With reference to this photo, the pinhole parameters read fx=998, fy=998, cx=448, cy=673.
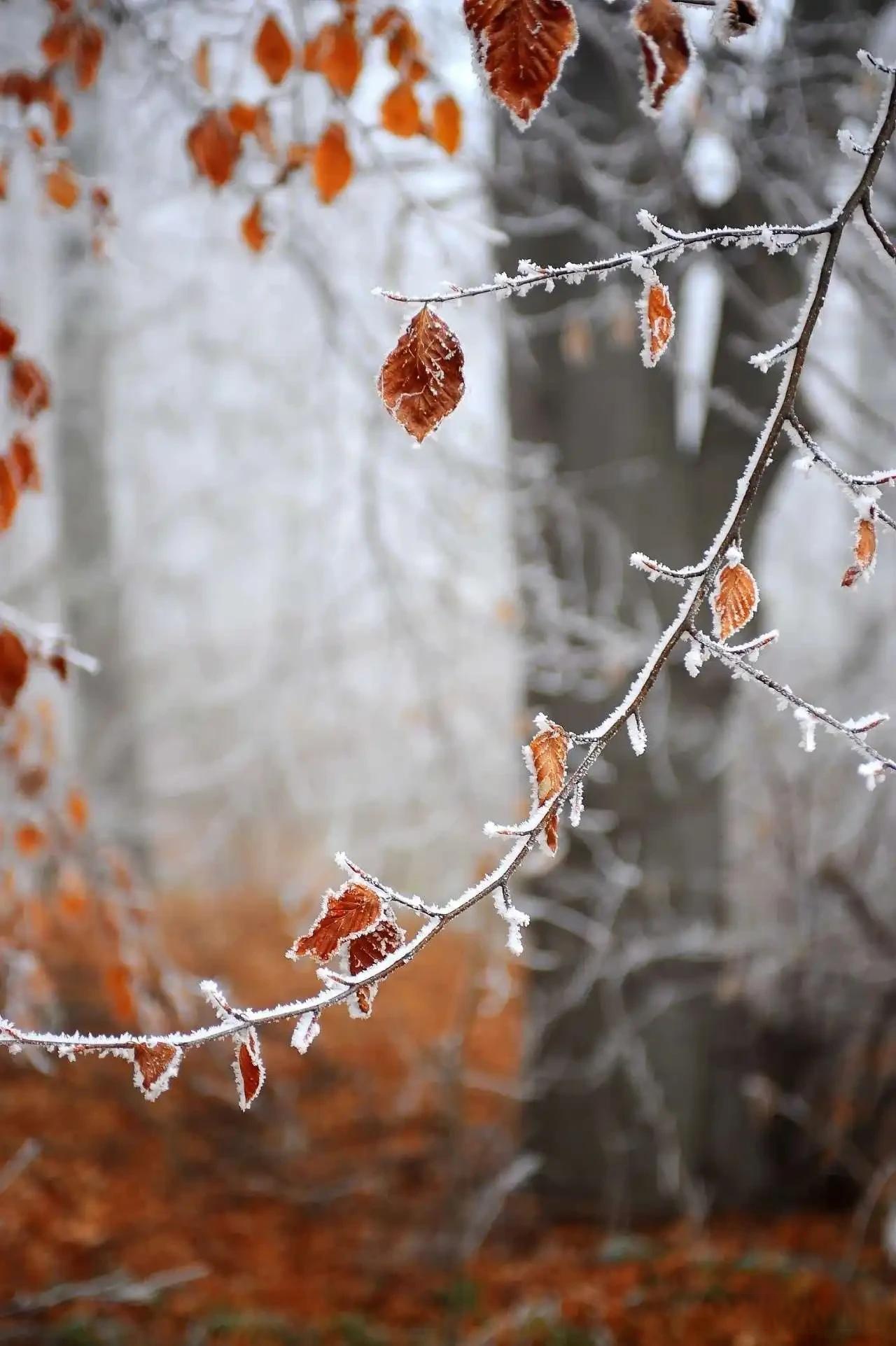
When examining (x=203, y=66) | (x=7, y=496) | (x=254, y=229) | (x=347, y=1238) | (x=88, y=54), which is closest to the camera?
(x=7, y=496)

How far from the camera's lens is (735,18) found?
84cm

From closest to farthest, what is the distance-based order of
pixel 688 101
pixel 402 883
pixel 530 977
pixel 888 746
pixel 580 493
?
1. pixel 688 101
2. pixel 580 493
3. pixel 530 977
4. pixel 888 746
5. pixel 402 883

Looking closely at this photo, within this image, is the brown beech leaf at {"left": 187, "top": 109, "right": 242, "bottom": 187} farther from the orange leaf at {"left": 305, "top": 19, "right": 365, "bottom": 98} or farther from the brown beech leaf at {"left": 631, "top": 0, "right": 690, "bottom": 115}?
the brown beech leaf at {"left": 631, "top": 0, "right": 690, "bottom": 115}

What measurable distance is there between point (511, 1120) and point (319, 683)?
3.79m

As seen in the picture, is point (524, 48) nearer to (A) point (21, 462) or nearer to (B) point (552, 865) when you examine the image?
(A) point (21, 462)

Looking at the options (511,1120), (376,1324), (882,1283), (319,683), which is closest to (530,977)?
(511,1120)

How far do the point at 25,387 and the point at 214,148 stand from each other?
537 mm

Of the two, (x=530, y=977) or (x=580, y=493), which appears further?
(x=530, y=977)

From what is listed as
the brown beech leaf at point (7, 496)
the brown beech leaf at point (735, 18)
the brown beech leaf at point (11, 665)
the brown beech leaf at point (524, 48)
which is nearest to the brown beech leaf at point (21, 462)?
the brown beech leaf at point (7, 496)

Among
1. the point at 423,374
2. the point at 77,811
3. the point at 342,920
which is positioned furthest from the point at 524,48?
the point at 77,811

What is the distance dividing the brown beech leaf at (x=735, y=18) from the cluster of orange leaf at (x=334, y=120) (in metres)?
0.82

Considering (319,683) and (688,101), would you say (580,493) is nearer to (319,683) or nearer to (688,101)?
(688,101)

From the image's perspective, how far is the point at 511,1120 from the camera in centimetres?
386

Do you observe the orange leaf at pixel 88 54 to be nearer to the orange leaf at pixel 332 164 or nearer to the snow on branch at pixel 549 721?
the orange leaf at pixel 332 164
